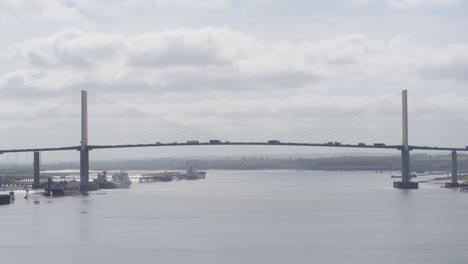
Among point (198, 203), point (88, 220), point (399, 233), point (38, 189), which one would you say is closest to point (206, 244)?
point (399, 233)

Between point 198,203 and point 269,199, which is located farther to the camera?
point 269,199

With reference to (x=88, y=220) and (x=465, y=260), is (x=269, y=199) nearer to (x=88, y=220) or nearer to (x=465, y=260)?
(x=88, y=220)

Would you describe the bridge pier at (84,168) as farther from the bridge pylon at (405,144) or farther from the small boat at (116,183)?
the bridge pylon at (405,144)

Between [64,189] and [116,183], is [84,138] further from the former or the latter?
[116,183]

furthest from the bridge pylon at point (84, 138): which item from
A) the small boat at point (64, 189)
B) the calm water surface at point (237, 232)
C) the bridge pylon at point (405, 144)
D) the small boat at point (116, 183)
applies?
the bridge pylon at point (405, 144)

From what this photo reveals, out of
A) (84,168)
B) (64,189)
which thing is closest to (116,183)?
(84,168)

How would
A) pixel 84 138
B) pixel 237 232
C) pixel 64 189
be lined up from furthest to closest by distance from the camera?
pixel 84 138
pixel 64 189
pixel 237 232

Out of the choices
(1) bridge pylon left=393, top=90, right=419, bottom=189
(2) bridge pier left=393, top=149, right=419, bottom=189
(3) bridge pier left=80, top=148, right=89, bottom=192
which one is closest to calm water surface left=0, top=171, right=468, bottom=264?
(3) bridge pier left=80, top=148, right=89, bottom=192

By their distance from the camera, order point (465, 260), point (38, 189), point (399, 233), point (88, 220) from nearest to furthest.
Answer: point (465, 260)
point (399, 233)
point (88, 220)
point (38, 189)
